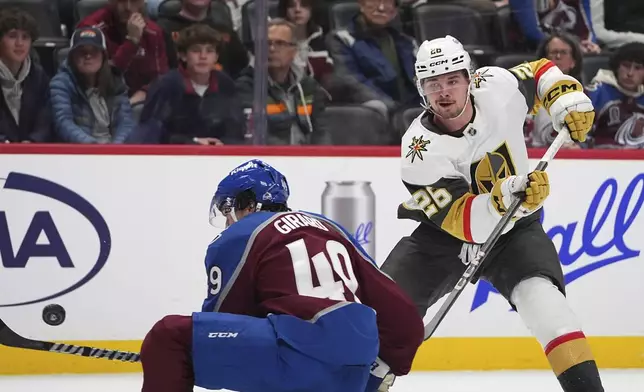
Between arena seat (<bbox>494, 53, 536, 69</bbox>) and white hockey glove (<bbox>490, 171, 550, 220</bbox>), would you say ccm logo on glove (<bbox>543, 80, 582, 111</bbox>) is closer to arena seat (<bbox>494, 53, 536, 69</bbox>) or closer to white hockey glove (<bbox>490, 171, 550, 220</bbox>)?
white hockey glove (<bbox>490, 171, 550, 220</bbox>)

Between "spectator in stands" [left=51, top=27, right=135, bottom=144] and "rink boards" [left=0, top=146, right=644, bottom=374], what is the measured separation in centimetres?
14

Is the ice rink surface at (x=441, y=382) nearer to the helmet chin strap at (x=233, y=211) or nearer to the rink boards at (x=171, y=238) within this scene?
the rink boards at (x=171, y=238)

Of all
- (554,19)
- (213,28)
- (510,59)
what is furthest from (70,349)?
(554,19)

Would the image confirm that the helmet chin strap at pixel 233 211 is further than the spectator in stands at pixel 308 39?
No

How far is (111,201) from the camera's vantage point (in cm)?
461

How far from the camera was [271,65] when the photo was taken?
15.9 ft

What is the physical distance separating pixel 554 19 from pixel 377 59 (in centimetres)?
91

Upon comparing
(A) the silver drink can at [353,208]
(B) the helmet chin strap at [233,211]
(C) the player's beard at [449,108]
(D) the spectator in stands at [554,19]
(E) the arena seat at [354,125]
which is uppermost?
(B) the helmet chin strap at [233,211]

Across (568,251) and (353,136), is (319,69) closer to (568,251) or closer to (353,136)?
(353,136)

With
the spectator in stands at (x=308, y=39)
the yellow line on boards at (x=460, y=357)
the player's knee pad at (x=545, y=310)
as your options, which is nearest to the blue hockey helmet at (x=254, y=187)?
the player's knee pad at (x=545, y=310)

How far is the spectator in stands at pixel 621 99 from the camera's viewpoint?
501 centimetres

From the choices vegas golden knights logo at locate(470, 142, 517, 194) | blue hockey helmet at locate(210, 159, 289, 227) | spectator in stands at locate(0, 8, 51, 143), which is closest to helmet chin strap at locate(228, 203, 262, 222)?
blue hockey helmet at locate(210, 159, 289, 227)

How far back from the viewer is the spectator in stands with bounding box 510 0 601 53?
17.1ft

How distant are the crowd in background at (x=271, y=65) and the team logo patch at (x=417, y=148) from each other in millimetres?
1252
